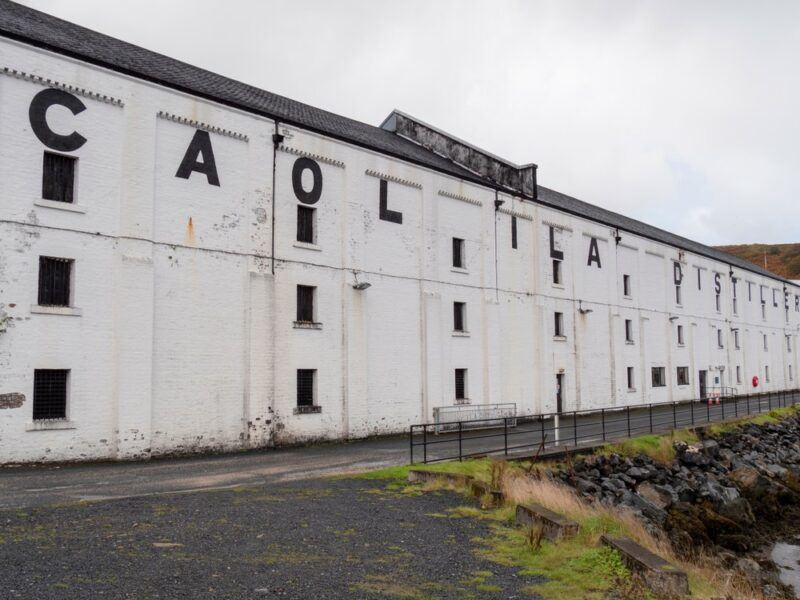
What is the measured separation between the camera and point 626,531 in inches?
359

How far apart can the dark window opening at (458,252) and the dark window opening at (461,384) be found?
409 cm

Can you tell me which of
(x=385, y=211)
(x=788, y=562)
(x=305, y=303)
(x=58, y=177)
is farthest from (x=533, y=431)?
(x=58, y=177)

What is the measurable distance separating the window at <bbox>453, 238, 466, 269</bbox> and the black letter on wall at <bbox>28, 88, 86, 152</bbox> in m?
13.9

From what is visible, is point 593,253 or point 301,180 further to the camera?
point 593,253

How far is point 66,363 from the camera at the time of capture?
14.8 m

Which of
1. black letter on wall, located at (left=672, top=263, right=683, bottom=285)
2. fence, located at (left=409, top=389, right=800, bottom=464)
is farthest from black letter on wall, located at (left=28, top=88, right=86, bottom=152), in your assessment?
black letter on wall, located at (left=672, top=263, right=683, bottom=285)

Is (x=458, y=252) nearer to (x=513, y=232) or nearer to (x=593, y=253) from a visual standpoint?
(x=513, y=232)

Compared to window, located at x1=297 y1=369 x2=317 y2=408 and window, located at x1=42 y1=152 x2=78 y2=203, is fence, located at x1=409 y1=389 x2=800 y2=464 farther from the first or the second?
window, located at x1=42 y1=152 x2=78 y2=203

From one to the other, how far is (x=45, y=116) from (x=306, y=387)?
9.92 meters

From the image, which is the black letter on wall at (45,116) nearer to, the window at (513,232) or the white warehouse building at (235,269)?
the white warehouse building at (235,269)

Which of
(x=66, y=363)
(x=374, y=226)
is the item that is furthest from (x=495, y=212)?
(x=66, y=363)

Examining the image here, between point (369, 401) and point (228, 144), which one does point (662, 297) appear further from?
point (228, 144)

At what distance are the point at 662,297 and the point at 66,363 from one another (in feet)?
107

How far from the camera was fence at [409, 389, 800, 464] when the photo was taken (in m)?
16.4
